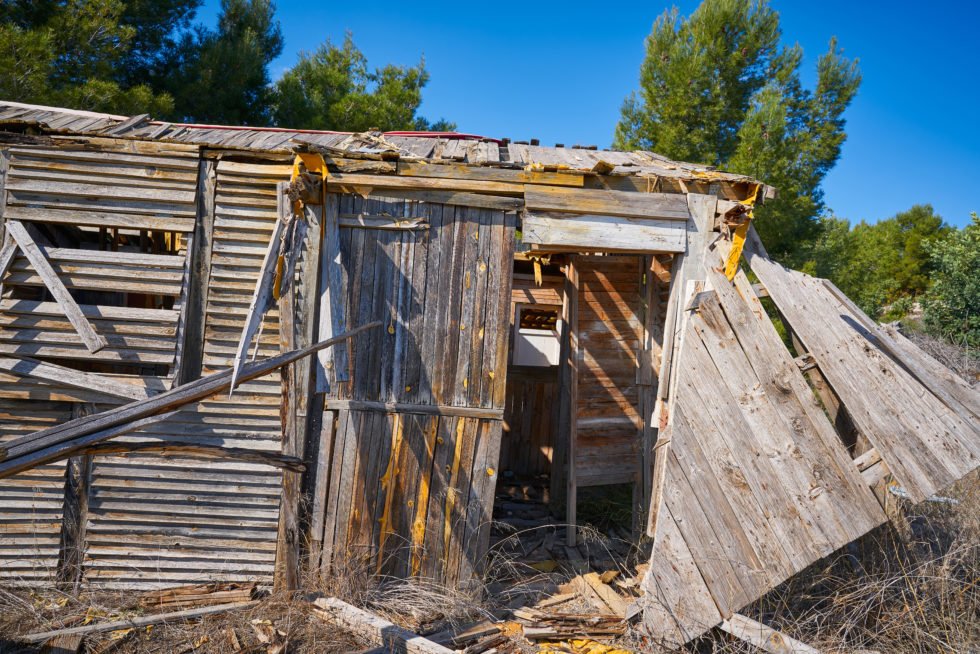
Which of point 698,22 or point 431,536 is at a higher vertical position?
point 698,22

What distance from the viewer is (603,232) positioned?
5.20 m

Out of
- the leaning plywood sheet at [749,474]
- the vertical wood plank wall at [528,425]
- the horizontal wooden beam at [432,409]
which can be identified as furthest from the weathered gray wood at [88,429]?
the vertical wood plank wall at [528,425]

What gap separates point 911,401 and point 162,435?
595 centimetres

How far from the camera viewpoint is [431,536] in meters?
5.11

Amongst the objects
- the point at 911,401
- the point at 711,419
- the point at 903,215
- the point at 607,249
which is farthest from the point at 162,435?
the point at 903,215

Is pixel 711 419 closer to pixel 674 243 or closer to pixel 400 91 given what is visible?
pixel 674 243

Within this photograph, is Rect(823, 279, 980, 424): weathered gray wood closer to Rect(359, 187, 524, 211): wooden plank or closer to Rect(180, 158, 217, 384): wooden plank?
Rect(359, 187, 524, 211): wooden plank

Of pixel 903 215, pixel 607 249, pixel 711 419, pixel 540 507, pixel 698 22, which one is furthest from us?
pixel 903 215

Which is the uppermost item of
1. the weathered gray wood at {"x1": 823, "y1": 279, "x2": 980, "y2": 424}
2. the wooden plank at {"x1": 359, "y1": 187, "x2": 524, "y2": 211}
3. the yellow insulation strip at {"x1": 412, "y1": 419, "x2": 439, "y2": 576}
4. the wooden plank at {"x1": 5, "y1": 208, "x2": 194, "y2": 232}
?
the wooden plank at {"x1": 359, "y1": 187, "x2": 524, "y2": 211}

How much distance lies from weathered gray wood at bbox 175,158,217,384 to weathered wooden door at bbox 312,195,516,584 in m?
1.07

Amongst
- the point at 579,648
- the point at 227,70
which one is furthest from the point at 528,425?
the point at 227,70

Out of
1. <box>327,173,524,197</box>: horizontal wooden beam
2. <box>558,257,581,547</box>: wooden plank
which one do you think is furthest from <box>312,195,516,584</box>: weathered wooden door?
<box>558,257,581,547</box>: wooden plank

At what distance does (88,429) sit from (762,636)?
4.11m

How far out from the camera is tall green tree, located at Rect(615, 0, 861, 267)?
11.9m
